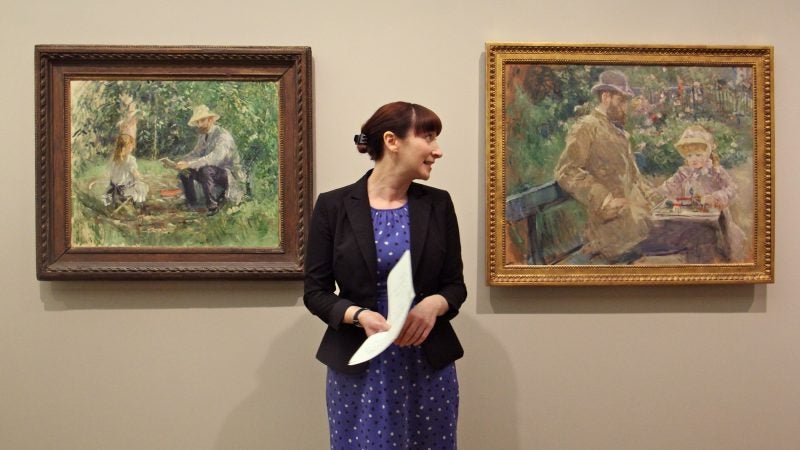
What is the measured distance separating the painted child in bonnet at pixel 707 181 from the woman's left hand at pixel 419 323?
1270 millimetres

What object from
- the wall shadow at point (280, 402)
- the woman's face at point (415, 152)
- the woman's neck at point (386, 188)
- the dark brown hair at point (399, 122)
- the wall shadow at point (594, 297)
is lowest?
the wall shadow at point (280, 402)

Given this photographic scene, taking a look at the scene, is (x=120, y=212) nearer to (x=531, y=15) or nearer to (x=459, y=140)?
(x=459, y=140)

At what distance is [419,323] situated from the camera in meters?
1.73

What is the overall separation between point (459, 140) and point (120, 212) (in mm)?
1288

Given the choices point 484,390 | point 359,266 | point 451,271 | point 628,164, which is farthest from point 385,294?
point 628,164

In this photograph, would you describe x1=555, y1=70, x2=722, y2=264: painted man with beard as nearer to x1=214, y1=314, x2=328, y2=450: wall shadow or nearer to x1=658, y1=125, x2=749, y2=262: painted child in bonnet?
x1=658, y1=125, x2=749, y2=262: painted child in bonnet

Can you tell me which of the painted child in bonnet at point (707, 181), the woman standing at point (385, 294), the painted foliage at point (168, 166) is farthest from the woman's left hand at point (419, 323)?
the painted child in bonnet at point (707, 181)

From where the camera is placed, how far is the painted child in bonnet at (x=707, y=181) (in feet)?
8.29

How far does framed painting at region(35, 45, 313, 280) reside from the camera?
8.01ft

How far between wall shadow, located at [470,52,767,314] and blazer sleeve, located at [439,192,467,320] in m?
0.62

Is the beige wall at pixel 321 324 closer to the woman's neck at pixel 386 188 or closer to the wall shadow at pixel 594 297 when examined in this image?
the wall shadow at pixel 594 297

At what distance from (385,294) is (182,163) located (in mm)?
1089

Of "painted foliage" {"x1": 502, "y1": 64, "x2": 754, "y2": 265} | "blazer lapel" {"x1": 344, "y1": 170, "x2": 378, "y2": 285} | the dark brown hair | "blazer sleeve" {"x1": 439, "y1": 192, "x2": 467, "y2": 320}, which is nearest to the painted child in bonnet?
"painted foliage" {"x1": 502, "y1": 64, "x2": 754, "y2": 265}
